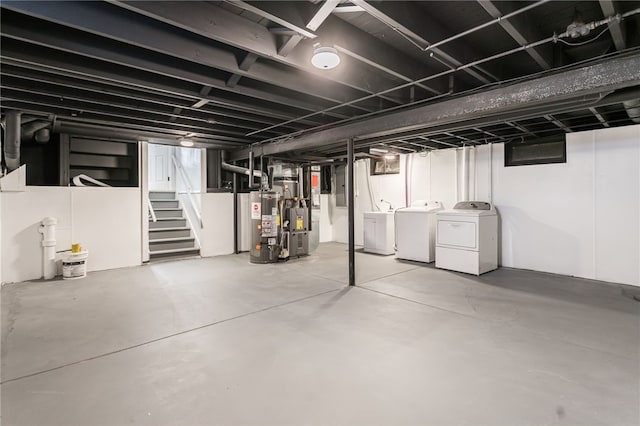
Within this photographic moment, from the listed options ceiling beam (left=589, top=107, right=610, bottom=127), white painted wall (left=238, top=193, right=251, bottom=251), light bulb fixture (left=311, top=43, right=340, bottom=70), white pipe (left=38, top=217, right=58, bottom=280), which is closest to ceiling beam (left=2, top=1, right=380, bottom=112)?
light bulb fixture (left=311, top=43, right=340, bottom=70)

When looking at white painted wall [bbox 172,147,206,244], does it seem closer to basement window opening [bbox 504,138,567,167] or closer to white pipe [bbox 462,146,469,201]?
white pipe [bbox 462,146,469,201]

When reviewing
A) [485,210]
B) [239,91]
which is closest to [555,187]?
[485,210]

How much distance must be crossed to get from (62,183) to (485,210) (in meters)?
6.73

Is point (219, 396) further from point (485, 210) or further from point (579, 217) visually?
point (579, 217)

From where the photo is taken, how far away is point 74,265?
4426 mm

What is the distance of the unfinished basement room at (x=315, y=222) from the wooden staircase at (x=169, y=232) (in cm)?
6

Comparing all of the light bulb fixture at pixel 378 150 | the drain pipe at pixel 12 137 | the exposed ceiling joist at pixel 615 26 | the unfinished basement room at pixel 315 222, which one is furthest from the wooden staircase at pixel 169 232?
the exposed ceiling joist at pixel 615 26

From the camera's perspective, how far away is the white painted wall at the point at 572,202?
4137 mm

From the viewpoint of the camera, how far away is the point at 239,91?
10.4 feet

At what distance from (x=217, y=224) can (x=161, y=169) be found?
3164 mm

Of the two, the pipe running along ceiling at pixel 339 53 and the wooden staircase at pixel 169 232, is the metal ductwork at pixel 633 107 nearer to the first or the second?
the pipe running along ceiling at pixel 339 53

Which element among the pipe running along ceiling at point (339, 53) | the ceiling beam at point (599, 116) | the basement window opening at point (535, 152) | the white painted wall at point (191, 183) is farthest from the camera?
the white painted wall at point (191, 183)

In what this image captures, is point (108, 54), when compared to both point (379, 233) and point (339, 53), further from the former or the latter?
point (379, 233)

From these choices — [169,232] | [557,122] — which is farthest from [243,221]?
[557,122]
